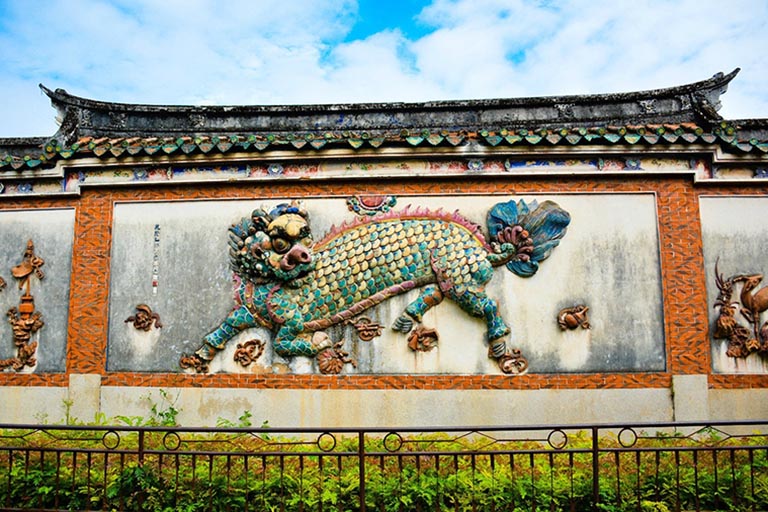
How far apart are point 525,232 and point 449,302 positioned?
142 cm

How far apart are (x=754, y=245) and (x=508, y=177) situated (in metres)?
3.53

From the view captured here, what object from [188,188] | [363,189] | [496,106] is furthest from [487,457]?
[496,106]

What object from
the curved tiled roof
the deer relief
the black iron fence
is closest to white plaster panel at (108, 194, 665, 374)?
the deer relief

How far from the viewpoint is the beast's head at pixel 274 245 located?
771 centimetres

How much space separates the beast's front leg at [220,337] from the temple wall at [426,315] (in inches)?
5.2

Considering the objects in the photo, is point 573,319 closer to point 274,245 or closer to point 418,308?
point 418,308

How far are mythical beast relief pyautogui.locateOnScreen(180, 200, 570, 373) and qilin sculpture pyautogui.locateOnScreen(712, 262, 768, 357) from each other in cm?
235

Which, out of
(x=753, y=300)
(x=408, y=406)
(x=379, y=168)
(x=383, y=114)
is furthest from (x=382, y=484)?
(x=383, y=114)

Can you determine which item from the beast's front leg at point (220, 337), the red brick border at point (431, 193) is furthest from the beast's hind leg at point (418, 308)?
the beast's front leg at point (220, 337)

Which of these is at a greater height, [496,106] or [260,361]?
[496,106]

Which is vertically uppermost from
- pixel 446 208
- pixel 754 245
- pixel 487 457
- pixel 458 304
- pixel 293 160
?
pixel 293 160

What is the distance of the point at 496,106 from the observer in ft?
40.8

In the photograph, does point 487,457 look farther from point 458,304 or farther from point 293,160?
point 293,160

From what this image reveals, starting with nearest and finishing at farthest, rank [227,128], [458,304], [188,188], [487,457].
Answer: [487,457]
[458,304]
[188,188]
[227,128]
